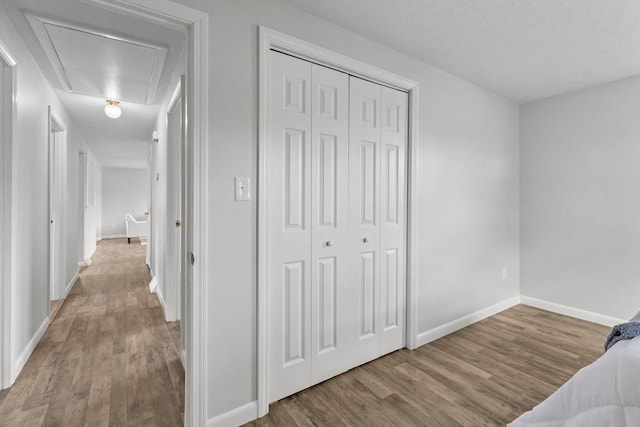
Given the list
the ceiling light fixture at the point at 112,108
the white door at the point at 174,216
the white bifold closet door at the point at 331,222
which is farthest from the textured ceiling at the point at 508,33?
the ceiling light fixture at the point at 112,108

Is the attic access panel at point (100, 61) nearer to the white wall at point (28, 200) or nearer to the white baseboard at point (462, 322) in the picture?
the white wall at point (28, 200)

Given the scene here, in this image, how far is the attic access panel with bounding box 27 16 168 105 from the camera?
2.07m

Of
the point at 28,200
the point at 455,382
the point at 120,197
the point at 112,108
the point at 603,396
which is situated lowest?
the point at 455,382

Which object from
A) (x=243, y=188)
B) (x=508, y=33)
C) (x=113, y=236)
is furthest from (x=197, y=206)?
(x=113, y=236)

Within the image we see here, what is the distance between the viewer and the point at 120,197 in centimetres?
980

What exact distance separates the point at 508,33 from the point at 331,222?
5.81ft

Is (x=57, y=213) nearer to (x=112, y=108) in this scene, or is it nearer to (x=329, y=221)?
(x=112, y=108)

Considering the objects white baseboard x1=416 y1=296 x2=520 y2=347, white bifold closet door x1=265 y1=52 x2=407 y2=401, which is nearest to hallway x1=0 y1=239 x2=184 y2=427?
white bifold closet door x1=265 y1=52 x2=407 y2=401

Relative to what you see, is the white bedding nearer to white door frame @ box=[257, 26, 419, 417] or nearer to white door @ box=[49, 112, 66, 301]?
white door frame @ box=[257, 26, 419, 417]

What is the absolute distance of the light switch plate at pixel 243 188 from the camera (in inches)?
65.5

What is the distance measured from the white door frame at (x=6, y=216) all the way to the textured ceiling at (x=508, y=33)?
1909mm

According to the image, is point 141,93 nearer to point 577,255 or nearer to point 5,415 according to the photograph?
point 5,415

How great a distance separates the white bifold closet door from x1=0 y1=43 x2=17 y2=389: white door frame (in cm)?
172

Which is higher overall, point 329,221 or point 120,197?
point 120,197
